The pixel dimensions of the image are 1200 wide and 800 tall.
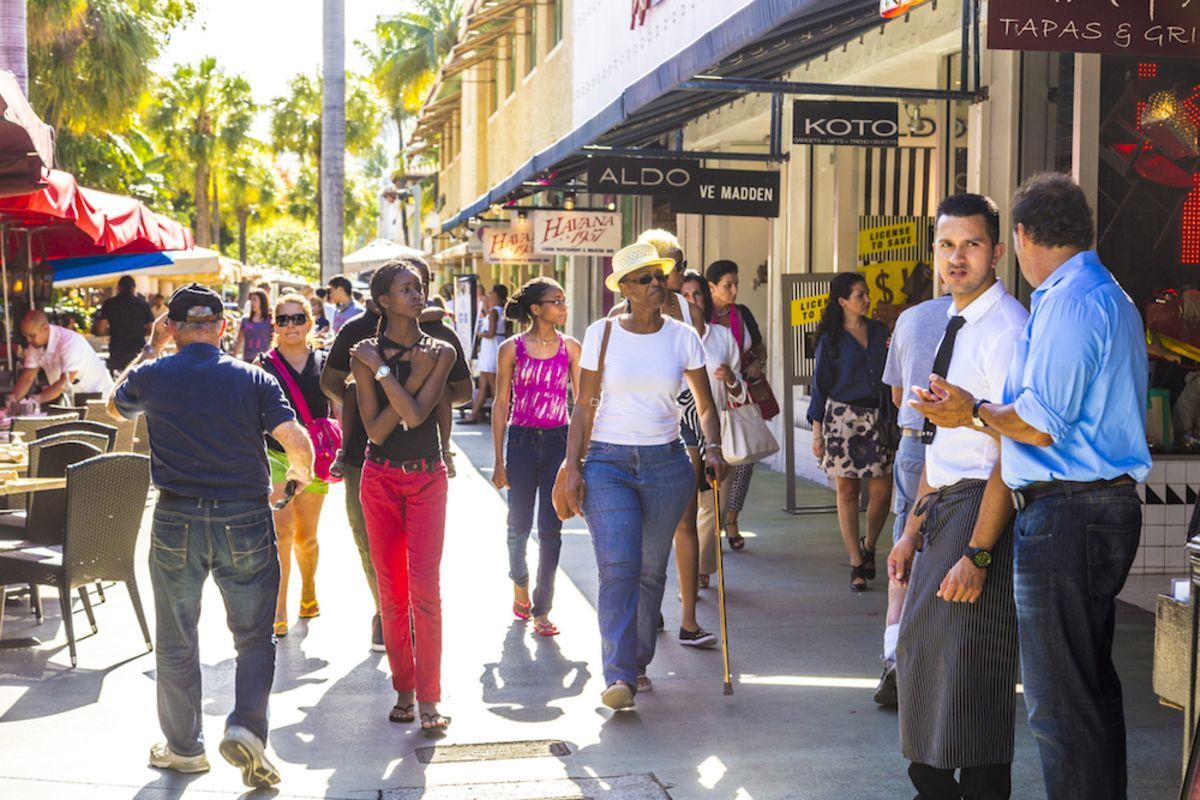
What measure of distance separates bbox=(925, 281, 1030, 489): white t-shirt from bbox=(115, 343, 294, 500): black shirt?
7.78 ft

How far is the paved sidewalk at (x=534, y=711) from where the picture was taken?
5457 mm

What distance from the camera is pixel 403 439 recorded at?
6152mm

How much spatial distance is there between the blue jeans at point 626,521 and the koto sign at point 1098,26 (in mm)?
2228

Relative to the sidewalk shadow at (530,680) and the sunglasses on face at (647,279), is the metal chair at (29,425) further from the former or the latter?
the sunglasses on face at (647,279)

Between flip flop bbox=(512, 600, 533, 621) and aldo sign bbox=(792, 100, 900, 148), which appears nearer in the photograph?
flip flop bbox=(512, 600, 533, 621)

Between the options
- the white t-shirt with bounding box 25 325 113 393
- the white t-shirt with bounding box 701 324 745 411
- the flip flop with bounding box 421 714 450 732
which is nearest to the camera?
the flip flop with bounding box 421 714 450 732

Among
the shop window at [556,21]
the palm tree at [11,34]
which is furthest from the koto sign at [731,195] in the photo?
the shop window at [556,21]

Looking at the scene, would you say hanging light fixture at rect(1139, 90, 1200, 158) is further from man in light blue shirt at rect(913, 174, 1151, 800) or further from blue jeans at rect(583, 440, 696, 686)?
man in light blue shirt at rect(913, 174, 1151, 800)

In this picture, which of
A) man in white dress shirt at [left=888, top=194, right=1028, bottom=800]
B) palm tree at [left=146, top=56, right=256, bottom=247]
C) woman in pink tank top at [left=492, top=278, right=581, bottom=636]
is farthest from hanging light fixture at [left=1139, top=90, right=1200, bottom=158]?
palm tree at [left=146, top=56, right=256, bottom=247]

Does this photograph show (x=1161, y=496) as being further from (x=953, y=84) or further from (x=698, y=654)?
(x=953, y=84)

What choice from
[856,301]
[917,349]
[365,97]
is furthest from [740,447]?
[365,97]

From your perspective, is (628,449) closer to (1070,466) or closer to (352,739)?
(352,739)

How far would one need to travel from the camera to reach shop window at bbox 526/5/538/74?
94.0 feet

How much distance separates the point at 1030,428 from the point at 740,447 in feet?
16.4
